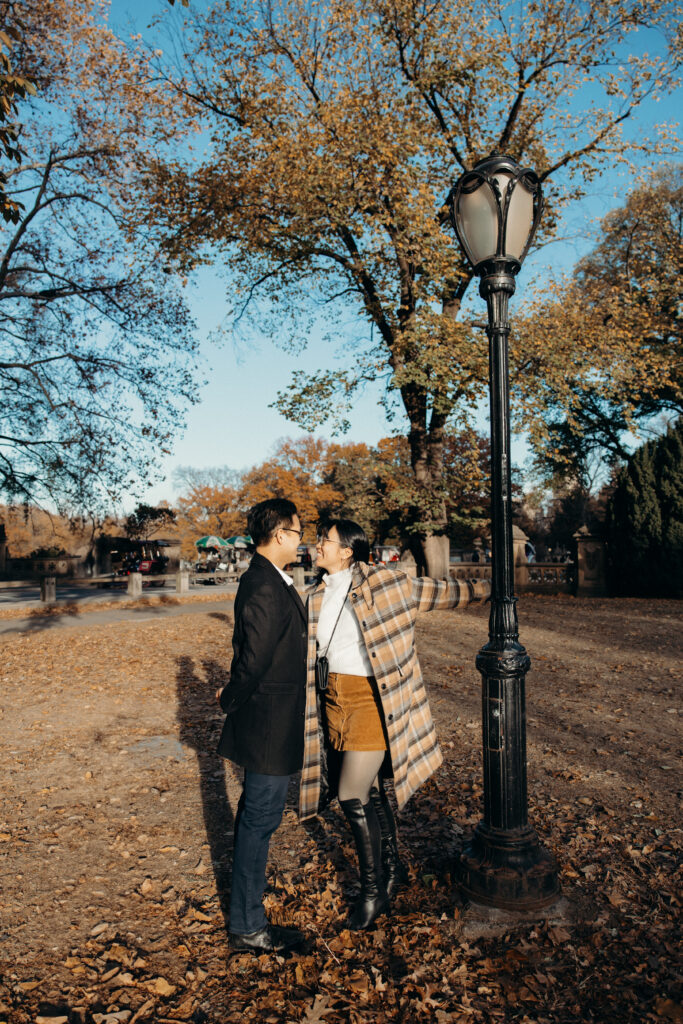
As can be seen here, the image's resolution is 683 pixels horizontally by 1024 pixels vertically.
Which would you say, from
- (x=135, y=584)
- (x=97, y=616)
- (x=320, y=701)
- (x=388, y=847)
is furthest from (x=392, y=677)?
(x=135, y=584)

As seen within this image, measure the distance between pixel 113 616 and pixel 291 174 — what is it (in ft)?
37.6

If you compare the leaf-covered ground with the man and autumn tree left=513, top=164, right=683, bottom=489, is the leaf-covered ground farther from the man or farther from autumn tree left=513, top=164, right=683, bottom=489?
autumn tree left=513, top=164, right=683, bottom=489

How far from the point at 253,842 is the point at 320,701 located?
0.69 m

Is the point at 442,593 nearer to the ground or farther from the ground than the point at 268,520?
nearer to the ground

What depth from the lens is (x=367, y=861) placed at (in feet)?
11.0

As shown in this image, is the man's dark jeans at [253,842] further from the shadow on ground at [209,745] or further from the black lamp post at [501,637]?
the black lamp post at [501,637]

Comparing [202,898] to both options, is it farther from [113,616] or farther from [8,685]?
[113,616]

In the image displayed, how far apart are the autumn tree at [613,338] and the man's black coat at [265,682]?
1469 centimetres

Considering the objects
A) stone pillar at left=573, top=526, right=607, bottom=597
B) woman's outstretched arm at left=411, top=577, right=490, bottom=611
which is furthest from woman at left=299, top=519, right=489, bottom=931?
stone pillar at left=573, top=526, right=607, bottom=597

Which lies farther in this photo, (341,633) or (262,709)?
(341,633)

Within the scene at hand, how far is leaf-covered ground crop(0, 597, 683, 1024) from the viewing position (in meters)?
2.94

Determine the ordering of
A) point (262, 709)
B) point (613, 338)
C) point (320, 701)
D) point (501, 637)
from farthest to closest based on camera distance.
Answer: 1. point (613, 338)
2. point (501, 637)
3. point (320, 701)
4. point (262, 709)

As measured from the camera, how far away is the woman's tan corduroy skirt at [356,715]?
3.32m

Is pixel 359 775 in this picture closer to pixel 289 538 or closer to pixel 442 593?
pixel 442 593
